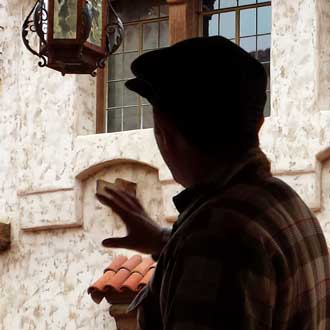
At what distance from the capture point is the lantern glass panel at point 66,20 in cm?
775

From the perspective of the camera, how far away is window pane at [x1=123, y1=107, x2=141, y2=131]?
11.6 metres

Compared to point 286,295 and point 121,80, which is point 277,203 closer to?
point 286,295

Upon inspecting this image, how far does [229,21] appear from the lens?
11102mm

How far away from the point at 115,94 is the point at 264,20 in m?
1.50

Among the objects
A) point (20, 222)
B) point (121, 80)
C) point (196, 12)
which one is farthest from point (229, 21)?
point (20, 222)

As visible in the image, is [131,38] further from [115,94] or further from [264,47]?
[264,47]

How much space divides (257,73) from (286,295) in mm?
428

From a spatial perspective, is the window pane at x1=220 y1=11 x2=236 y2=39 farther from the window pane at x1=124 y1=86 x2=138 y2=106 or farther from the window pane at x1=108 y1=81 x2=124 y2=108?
the window pane at x1=108 y1=81 x2=124 y2=108

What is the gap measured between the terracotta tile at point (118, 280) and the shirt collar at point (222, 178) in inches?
305

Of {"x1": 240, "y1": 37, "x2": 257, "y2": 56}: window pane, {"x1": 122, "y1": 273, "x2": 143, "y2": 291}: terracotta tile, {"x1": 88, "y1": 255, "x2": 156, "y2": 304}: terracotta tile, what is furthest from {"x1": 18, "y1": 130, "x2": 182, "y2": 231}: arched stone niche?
{"x1": 240, "y1": 37, "x2": 257, "y2": 56}: window pane

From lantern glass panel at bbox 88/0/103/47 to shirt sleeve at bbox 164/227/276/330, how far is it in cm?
548

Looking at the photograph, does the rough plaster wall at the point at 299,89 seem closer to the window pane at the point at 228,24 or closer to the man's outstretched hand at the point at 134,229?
the window pane at the point at 228,24

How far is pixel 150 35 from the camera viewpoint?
11.6m

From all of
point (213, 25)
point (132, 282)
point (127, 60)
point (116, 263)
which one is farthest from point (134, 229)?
point (127, 60)
